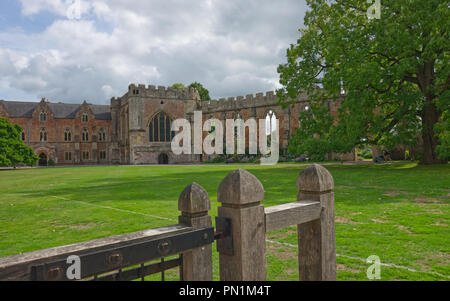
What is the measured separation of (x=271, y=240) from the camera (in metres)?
5.74

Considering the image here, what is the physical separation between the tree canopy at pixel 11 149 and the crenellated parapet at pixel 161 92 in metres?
16.0

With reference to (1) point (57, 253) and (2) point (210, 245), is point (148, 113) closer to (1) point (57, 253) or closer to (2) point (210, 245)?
(2) point (210, 245)

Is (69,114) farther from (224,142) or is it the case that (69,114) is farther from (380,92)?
(380,92)

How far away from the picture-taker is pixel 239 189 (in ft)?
7.23

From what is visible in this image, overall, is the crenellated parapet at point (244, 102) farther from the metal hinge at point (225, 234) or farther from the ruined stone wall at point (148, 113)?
the metal hinge at point (225, 234)

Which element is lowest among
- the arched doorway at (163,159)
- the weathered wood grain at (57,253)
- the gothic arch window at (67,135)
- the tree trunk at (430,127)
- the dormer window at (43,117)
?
the arched doorway at (163,159)

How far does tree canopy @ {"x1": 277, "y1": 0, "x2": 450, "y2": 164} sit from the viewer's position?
17484 mm

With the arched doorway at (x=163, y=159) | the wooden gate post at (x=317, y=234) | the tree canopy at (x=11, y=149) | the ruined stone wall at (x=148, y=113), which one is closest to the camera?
the wooden gate post at (x=317, y=234)

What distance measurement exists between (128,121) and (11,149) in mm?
16156

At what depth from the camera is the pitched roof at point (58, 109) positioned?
55875 mm

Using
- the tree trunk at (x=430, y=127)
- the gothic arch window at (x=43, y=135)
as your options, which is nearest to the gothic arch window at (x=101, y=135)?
the gothic arch window at (x=43, y=135)

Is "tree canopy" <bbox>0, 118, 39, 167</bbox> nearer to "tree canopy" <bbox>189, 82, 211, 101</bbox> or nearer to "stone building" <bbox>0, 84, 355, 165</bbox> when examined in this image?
"stone building" <bbox>0, 84, 355, 165</bbox>

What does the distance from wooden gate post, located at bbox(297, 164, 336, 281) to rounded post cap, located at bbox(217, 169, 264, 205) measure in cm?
97

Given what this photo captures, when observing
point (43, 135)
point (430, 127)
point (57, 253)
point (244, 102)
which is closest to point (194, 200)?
point (57, 253)
